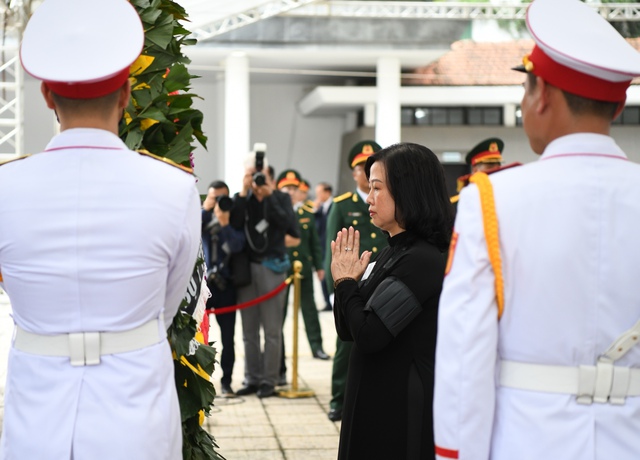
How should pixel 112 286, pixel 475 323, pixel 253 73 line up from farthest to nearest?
pixel 253 73, pixel 112 286, pixel 475 323

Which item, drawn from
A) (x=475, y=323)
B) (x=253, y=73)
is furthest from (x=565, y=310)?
(x=253, y=73)

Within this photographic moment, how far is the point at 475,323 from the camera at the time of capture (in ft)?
7.38

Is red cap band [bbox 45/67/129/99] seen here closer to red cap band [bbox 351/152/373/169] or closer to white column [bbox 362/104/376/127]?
red cap band [bbox 351/152/373/169]

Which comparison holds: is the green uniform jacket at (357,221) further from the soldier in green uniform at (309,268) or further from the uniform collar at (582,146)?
the uniform collar at (582,146)

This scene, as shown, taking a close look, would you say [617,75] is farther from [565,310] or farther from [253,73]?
[253,73]

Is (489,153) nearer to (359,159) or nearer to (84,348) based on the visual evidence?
(359,159)

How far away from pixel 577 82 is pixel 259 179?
5.52m

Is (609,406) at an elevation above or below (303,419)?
above

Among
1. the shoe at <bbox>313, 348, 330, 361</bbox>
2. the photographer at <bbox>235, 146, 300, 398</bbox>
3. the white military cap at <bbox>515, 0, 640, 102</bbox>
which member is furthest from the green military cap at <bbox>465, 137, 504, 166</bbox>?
the white military cap at <bbox>515, 0, 640, 102</bbox>

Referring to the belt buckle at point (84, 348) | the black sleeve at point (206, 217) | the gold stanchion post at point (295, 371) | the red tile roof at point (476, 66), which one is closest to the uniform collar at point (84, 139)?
the belt buckle at point (84, 348)

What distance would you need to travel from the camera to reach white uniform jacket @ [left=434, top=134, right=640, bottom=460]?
7.45ft

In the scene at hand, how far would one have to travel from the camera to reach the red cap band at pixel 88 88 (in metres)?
2.51

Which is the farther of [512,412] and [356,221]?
[356,221]

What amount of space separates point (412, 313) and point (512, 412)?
3.45 feet
